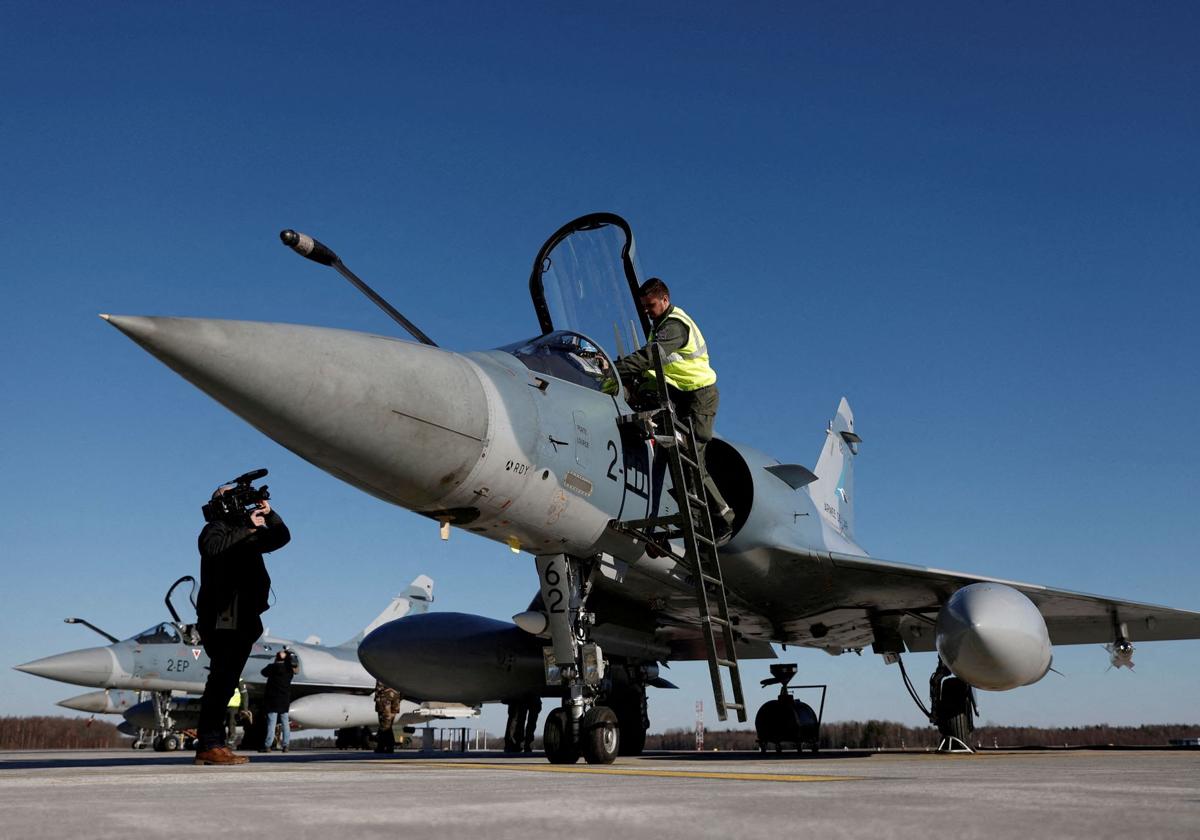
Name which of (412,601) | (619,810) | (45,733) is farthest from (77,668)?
(45,733)

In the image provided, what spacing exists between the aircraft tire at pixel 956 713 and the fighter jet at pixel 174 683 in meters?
10.1

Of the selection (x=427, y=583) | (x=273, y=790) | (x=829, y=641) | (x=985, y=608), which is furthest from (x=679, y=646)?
(x=427, y=583)

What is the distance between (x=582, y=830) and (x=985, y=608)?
6940 mm

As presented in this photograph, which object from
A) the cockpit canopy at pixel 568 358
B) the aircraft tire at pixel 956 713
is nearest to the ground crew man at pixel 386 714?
the aircraft tire at pixel 956 713

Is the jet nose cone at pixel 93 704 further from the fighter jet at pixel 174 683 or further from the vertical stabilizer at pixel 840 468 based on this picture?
the vertical stabilizer at pixel 840 468

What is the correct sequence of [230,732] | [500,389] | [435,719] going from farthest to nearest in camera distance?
[435,719] < [230,732] < [500,389]

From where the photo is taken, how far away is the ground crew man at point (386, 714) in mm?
16456

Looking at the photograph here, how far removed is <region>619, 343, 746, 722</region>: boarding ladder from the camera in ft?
24.1

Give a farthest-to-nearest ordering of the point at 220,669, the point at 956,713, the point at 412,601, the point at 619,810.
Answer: the point at 412,601 → the point at 956,713 → the point at 220,669 → the point at 619,810

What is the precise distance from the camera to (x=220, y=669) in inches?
257

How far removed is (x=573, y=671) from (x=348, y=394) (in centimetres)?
289

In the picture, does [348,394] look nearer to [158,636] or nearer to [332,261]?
[332,261]

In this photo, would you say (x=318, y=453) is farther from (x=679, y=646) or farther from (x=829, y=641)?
(x=829, y=641)

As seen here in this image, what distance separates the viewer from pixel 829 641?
40.5ft
